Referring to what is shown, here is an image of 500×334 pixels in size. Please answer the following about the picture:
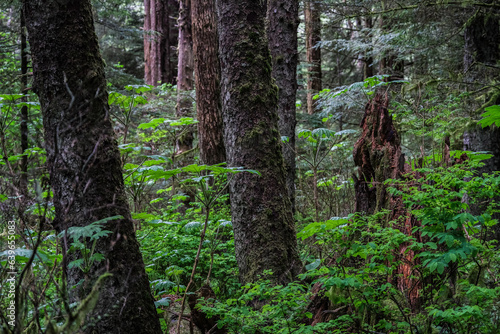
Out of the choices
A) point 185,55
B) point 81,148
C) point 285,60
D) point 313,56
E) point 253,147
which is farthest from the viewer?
point 313,56

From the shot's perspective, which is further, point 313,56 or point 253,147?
point 313,56

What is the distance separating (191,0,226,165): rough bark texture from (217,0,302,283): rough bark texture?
2938mm

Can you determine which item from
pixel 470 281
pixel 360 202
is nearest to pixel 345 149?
pixel 360 202

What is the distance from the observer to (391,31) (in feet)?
29.9

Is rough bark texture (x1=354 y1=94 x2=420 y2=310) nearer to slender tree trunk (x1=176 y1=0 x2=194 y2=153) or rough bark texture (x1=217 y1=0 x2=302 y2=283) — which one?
rough bark texture (x1=217 y1=0 x2=302 y2=283)

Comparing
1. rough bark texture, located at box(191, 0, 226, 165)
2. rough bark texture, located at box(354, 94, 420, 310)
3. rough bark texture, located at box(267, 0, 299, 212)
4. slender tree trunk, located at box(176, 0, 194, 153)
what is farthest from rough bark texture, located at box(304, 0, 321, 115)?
rough bark texture, located at box(354, 94, 420, 310)

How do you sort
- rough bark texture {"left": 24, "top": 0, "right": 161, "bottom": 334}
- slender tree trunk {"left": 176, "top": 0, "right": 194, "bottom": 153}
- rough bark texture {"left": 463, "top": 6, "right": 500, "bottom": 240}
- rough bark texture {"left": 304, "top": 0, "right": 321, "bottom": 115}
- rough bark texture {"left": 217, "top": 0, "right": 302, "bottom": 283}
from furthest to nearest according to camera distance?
rough bark texture {"left": 304, "top": 0, "right": 321, "bottom": 115} < slender tree trunk {"left": 176, "top": 0, "right": 194, "bottom": 153} < rough bark texture {"left": 463, "top": 6, "right": 500, "bottom": 240} < rough bark texture {"left": 217, "top": 0, "right": 302, "bottom": 283} < rough bark texture {"left": 24, "top": 0, "right": 161, "bottom": 334}

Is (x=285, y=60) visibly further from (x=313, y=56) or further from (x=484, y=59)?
→ (x=313, y=56)

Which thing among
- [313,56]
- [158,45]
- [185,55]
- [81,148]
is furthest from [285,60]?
[158,45]

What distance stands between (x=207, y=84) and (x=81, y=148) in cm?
491

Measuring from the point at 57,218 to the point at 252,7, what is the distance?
276cm

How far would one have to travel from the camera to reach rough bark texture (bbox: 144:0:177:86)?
1533 cm

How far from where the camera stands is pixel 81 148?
252 cm

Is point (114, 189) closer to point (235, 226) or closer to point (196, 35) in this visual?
point (235, 226)
